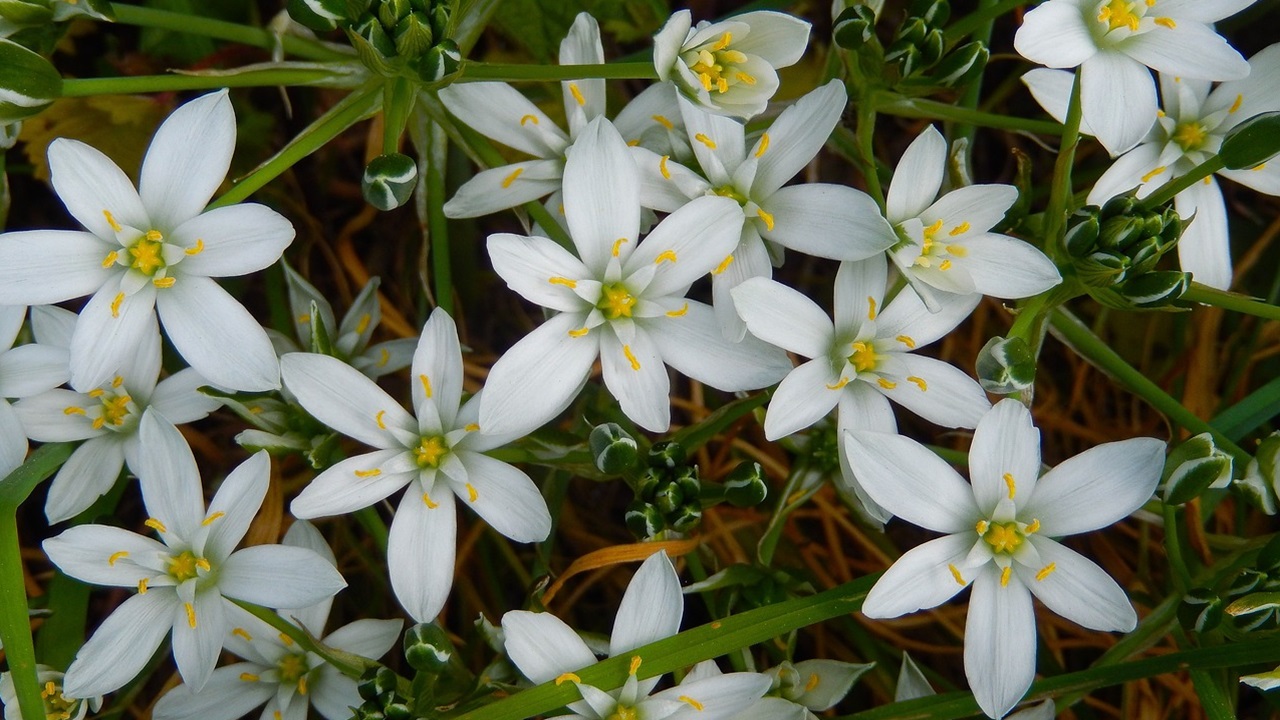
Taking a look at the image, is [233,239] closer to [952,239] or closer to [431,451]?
[431,451]

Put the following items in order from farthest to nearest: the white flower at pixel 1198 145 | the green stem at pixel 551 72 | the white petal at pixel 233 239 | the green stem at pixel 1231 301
A: 1. the white flower at pixel 1198 145
2. the green stem at pixel 1231 301
3. the green stem at pixel 551 72
4. the white petal at pixel 233 239

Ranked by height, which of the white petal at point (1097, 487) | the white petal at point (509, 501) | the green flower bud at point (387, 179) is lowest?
the white petal at point (1097, 487)

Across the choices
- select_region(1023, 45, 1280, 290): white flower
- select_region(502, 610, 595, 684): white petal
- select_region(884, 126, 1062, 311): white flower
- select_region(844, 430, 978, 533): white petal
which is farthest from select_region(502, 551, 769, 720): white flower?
select_region(1023, 45, 1280, 290): white flower

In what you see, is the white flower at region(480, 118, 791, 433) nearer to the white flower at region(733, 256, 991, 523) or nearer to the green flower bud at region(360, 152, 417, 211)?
the white flower at region(733, 256, 991, 523)

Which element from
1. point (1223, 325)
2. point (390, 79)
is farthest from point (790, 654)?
point (1223, 325)

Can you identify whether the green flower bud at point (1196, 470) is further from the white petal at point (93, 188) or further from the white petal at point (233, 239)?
the white petal at point (93, 188)

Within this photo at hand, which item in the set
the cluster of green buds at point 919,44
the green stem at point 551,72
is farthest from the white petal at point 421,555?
the cluster of green buds at point 919,44
